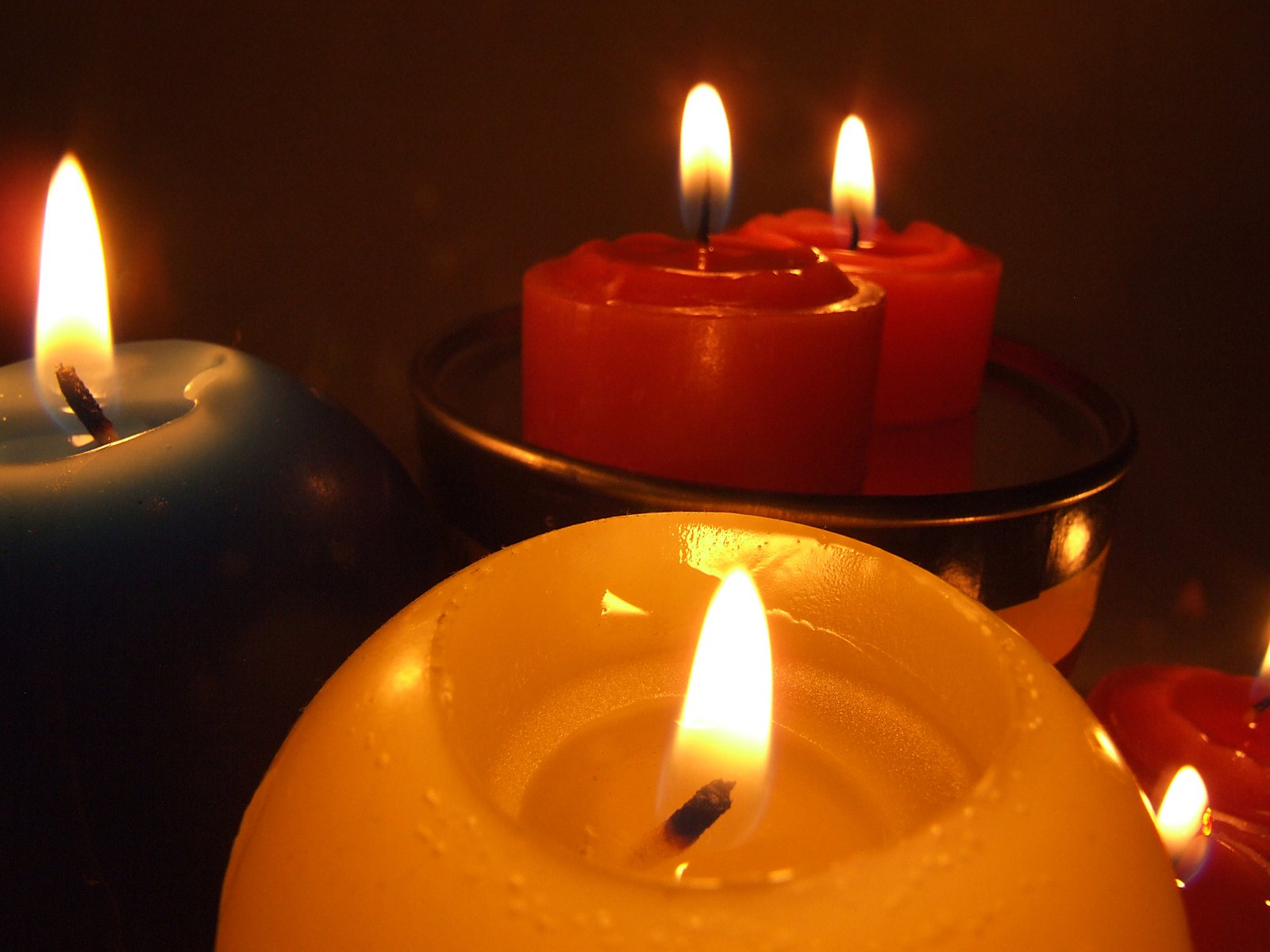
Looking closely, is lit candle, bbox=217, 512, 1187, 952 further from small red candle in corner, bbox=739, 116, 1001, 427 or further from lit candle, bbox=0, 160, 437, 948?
small red candle in corner, bbox=739, 116, 1001, 427

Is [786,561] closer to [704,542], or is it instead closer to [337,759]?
[704,542]

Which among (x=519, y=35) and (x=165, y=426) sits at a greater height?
(x=519, y=35)

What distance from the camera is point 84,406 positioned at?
1.17ft

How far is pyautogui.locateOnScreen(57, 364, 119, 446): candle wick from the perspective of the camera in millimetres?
351

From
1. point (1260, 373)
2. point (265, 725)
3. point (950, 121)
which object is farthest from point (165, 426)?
point (1260, 373)

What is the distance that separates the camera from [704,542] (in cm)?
27

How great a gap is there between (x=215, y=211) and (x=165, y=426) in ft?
1.21

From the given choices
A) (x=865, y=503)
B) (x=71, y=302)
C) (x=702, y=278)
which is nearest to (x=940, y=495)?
(x=865, y=503)

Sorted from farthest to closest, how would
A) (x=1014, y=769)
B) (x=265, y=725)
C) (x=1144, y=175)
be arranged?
(x=1144, y=175) → (x=265, y=725) → (x=1014, y=769)

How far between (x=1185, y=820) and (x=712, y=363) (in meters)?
0.25

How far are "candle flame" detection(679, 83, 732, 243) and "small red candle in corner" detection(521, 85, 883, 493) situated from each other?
0.21ft

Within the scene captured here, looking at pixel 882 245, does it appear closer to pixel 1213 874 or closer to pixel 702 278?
pixel 702 278

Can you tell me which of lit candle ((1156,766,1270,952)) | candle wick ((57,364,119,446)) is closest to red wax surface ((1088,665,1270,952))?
lit candle ((1156,766,1270,952))

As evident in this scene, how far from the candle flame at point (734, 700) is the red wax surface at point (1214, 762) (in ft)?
0.72
